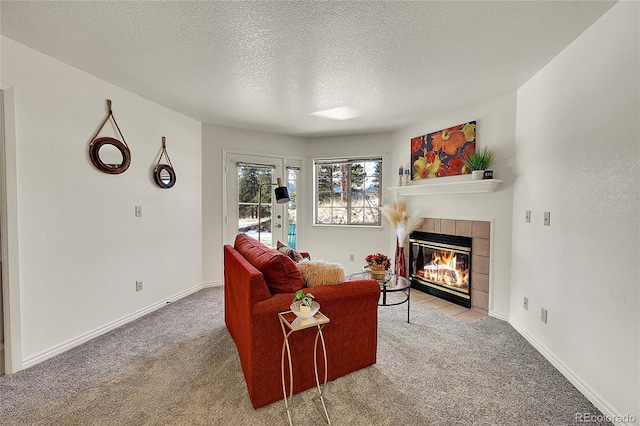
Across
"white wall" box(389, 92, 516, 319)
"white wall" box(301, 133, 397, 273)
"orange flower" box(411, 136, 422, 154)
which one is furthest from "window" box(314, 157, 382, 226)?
"white wall" box(389, 92, 516, 319)

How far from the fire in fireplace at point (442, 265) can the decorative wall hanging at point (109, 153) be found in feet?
11.8

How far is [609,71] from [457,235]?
2046mm

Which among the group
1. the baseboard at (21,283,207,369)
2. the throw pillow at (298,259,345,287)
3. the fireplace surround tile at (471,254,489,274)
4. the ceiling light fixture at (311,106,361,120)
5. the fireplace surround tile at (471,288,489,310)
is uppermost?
the ceiling light fixture at (311,106,361,120)

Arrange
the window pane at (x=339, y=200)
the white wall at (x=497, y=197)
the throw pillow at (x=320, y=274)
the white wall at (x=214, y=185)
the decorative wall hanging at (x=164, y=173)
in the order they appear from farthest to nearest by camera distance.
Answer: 1. the window pane at (x=339, y=200)
2. the white wall at (x=214, y=185)
3. the decorative wall hanging at (x=164, y=173)
4. the white wall at (x=497, y=197)
5. the throw pillow at (x=320, y=274)

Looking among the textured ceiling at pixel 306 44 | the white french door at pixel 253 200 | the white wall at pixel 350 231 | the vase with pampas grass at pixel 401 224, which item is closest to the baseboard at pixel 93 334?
the white french door at pixel 253 200

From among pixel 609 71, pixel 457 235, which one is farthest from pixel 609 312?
pixel 457 235

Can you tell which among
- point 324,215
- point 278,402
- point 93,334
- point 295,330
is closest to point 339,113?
point 324,215

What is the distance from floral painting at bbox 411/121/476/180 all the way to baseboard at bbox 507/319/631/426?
1817 millimetres

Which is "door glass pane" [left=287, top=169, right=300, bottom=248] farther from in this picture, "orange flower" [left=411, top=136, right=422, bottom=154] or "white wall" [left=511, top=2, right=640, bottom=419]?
"white wall" [left=511, top=2, right=640, bottom=419]

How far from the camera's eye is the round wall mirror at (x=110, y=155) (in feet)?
8.14

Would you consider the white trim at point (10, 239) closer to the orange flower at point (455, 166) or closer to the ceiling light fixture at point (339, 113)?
the ceiling light fixture at point (339, 113)

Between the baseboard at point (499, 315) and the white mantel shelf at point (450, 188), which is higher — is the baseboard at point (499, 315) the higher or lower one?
the lower one

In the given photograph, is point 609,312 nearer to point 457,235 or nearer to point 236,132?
point 457,235

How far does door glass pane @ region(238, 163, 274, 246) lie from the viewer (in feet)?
13.8
